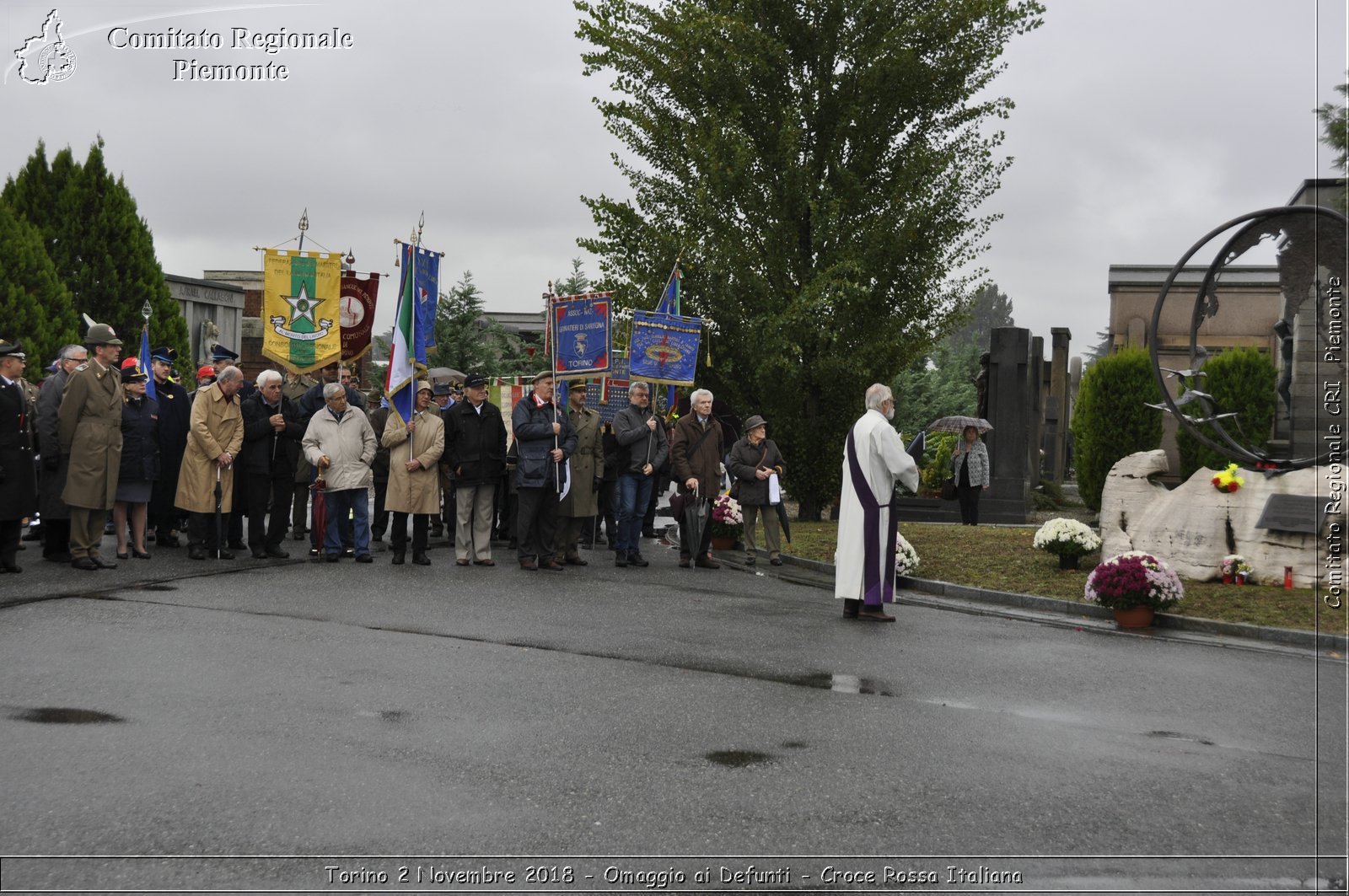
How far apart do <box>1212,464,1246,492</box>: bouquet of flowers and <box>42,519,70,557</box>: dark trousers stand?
12004 mm

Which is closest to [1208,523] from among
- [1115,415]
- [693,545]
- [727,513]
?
[693,545]

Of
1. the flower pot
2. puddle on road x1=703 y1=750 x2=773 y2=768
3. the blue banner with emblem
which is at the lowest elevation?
puddle on road x1=703 y1=750 x2=773 y2=768

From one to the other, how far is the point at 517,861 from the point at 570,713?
2.40m

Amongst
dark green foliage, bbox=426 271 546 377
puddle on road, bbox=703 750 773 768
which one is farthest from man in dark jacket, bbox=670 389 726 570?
dark green foliage, bbox=426 271 546 377

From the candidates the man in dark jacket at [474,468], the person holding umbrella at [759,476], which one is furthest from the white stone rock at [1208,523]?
the man in dark jacket at [474,468]

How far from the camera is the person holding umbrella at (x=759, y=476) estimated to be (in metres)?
15.8

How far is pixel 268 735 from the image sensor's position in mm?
6559

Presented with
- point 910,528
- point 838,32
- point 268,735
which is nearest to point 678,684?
point 268,735

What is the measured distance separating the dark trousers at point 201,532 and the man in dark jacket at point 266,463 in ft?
1.36

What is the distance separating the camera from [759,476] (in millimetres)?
15727

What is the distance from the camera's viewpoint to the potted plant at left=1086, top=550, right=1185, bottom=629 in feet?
38.7

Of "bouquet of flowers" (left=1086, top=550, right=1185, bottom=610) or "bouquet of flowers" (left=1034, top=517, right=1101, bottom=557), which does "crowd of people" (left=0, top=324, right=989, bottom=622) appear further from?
"bouquet of flowers" (left=1034, top=517, right=1101, bottom=557)

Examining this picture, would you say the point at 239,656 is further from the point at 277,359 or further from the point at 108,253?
the point at 108,253

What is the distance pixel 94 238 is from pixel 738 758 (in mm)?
31452
